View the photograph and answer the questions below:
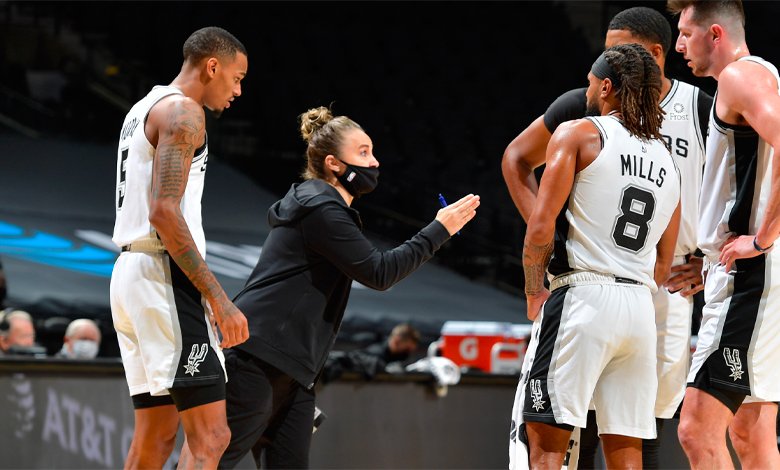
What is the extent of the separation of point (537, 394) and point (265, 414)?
3.39ft

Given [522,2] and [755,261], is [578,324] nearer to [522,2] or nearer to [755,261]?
[755,261]

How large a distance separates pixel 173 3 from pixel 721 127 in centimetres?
1490

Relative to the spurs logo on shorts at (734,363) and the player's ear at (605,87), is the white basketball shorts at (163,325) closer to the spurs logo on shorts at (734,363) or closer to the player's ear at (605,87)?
the player's ear at (605,87)

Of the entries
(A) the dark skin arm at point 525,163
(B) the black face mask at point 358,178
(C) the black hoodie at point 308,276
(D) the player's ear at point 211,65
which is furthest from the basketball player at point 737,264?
(D) the player's ear at point 211,65

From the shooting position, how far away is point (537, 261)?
357cm

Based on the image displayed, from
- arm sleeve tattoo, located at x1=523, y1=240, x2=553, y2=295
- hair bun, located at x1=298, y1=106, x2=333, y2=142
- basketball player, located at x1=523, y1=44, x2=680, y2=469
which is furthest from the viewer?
hair bun, located at x1=298, y1=106, x2=333, y2=142

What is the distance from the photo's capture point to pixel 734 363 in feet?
11.9

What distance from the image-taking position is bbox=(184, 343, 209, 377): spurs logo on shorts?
11.8 feet

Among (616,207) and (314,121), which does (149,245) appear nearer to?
(314,121)

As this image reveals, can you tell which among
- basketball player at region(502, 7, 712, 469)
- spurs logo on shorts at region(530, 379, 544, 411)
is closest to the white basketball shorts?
spurs logo on shorts at region(530, 379, 544, 411)

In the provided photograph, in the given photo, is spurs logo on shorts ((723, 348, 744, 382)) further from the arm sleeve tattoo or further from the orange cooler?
the orange cooler

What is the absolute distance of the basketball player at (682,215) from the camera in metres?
3.99

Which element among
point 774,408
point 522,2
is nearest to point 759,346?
point 774,408

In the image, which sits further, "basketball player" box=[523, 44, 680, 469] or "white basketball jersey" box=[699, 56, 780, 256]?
"white basketball jersey" box=[699, 56, 780, 256]
